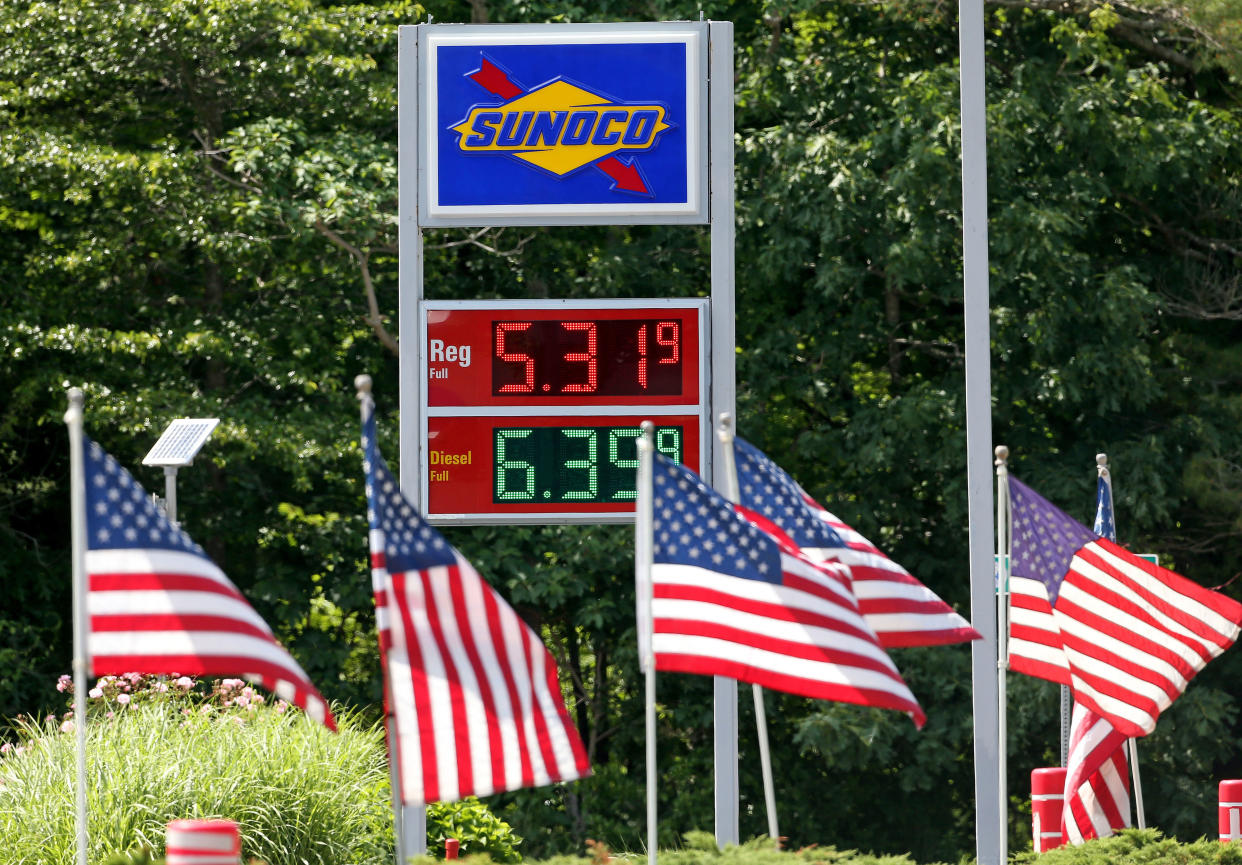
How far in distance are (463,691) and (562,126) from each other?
16.8ft

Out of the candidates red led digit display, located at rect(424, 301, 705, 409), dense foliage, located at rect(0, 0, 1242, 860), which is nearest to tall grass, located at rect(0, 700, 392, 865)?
red led digit display, located at rect(424, 301, 705, 409)

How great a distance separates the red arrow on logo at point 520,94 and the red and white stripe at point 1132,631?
3597mm

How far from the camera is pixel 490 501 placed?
35.0 feet

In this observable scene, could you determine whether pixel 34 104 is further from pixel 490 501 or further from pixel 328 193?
pixel 490 501

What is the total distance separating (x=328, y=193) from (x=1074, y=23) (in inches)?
314

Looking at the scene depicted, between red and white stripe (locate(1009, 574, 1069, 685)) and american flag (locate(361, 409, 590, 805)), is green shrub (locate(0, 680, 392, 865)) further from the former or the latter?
red and white stripe (locate(1009, 574, 1069, 685))

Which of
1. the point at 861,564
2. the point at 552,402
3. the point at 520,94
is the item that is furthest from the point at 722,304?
the point at 861,564

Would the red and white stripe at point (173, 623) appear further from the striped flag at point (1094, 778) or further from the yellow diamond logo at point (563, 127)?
the striped flag at point (1094, 778)

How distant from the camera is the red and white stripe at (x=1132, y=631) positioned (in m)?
9.15

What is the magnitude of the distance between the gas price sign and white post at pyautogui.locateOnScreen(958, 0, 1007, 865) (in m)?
1.83

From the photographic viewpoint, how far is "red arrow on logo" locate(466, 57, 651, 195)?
11.0 m

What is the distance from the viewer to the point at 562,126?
11.0 meters

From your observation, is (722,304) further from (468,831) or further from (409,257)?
(468,831)

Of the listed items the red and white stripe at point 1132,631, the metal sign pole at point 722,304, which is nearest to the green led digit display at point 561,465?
the metal sign pole at point 722,304
